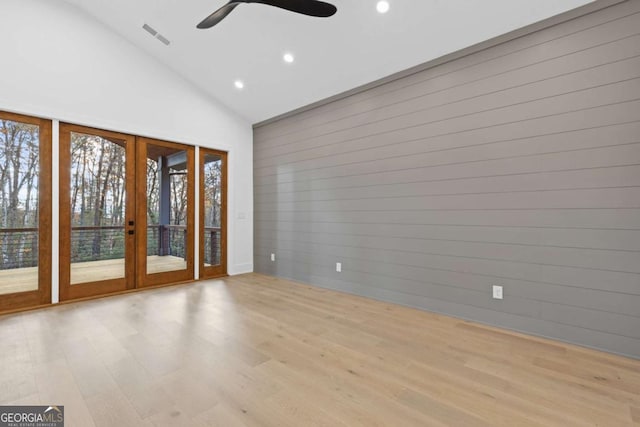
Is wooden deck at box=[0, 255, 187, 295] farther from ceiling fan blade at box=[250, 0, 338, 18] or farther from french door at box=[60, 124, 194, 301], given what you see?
ceiling fan blade at box=[250, 0, 338, 18]

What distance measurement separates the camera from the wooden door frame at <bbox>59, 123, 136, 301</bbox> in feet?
12.5

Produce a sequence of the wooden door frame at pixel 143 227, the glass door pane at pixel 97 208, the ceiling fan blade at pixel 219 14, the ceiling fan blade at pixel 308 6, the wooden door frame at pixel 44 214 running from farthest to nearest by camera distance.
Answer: the wooden door frame at pixel 143 227, the glass door pane at pixel 97 208, the wooden door frame at pixel 44 214, the ceiling fan blade at pixel 219 14, the ceiling fan blade at pixel 308 6

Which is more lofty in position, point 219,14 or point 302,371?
point 219,14

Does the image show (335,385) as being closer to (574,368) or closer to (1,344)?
(574,368)

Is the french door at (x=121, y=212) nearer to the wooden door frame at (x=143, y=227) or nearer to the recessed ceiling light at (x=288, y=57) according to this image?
the wooden door frame at (x=143, y=227)

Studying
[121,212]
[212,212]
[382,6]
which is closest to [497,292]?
[382,6]

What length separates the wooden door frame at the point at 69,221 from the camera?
3.81 metres

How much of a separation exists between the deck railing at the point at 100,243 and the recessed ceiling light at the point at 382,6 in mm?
4187

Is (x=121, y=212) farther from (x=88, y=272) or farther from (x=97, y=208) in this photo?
(x=88, y=272)

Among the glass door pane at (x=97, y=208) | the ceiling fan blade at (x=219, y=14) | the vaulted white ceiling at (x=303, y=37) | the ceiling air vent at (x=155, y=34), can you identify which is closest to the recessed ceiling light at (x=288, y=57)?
the vaulted white ceiling at (x=303, y=37)

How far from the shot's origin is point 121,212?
432cm

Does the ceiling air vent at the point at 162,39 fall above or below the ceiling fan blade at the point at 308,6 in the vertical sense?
above

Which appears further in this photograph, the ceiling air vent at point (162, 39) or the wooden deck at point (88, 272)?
the ceiling air vent at point (162, 39)

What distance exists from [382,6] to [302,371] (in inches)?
134
